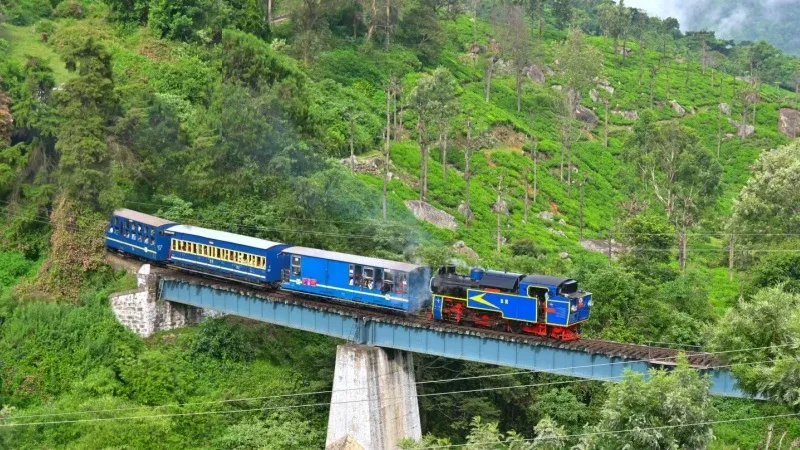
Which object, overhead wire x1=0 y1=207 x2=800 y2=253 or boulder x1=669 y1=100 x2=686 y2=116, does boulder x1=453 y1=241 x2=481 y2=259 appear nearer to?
overhead wire x1=0 y1=207 x2=800 y2=253

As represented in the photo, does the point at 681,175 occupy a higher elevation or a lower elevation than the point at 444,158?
lower

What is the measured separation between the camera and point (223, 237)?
2076 inches

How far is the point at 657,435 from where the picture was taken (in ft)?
117

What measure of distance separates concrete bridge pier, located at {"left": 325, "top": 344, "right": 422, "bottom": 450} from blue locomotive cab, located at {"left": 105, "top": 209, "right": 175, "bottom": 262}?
14.2m

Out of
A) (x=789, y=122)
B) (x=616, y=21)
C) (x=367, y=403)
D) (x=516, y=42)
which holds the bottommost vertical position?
(x=367, y=403)

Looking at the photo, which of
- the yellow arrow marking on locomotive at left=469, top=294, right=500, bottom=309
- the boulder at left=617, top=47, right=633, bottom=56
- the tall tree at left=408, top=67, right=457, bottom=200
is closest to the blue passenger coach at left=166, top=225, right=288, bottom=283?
the yellow arrow marking on locomotive at left=469, top=294, right=500, bottom=309

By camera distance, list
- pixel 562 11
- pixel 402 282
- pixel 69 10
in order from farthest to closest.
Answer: pixel 562 11 → pixel 69 10 → pixel 402 282

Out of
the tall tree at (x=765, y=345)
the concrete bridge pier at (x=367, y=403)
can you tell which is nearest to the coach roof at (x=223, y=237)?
the concrete bridge pier at (x=367, y=403)

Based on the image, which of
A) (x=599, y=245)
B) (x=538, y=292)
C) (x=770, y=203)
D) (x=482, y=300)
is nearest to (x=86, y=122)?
(x=482, y=300)

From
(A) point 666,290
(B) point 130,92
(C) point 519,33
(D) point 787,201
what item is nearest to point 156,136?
(B) point 130,92

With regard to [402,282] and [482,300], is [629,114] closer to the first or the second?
[482,300]

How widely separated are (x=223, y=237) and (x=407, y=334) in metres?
13.2

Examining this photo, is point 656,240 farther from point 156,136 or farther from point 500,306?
point 156,136

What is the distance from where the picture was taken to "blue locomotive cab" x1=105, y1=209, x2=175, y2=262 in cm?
5441
